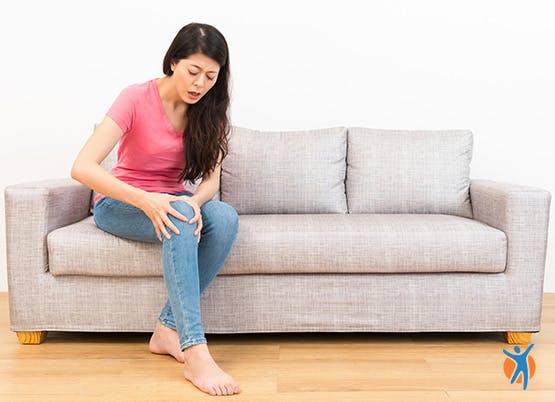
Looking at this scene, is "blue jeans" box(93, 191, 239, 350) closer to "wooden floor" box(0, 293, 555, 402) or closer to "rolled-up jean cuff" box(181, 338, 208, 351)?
"rolled-up jean cuff" box(181, 338, 208, 351)

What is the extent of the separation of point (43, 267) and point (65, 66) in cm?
121

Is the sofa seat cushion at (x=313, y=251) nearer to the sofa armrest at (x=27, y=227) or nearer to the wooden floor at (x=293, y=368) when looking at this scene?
the sofa armrest at (x=27, y=227)

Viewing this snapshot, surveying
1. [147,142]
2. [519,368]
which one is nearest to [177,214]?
[147,142]

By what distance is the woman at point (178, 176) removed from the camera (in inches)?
74.5

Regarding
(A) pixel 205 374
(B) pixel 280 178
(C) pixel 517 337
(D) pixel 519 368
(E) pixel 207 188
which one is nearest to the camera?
(A) pixel 205 374

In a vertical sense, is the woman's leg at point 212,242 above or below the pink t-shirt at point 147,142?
below

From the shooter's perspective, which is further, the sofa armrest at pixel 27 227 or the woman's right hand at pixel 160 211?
the sofa armrest at pixel 27 227

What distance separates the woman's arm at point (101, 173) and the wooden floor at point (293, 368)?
527 mm

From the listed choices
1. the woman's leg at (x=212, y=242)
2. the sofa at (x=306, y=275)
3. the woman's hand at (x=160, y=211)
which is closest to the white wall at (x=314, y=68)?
the sofa at (x=306, y=275)

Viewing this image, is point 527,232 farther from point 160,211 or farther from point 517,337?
point 160,211

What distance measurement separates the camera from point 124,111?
2053 mm

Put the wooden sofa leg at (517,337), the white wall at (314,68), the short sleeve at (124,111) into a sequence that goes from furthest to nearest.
Answer: the white wall at (314,68), the wooden sofa leg at (517,337), the short sleeve at (124,111)

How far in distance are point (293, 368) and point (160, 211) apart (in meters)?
0.62

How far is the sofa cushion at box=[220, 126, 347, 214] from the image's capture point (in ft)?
8.87
